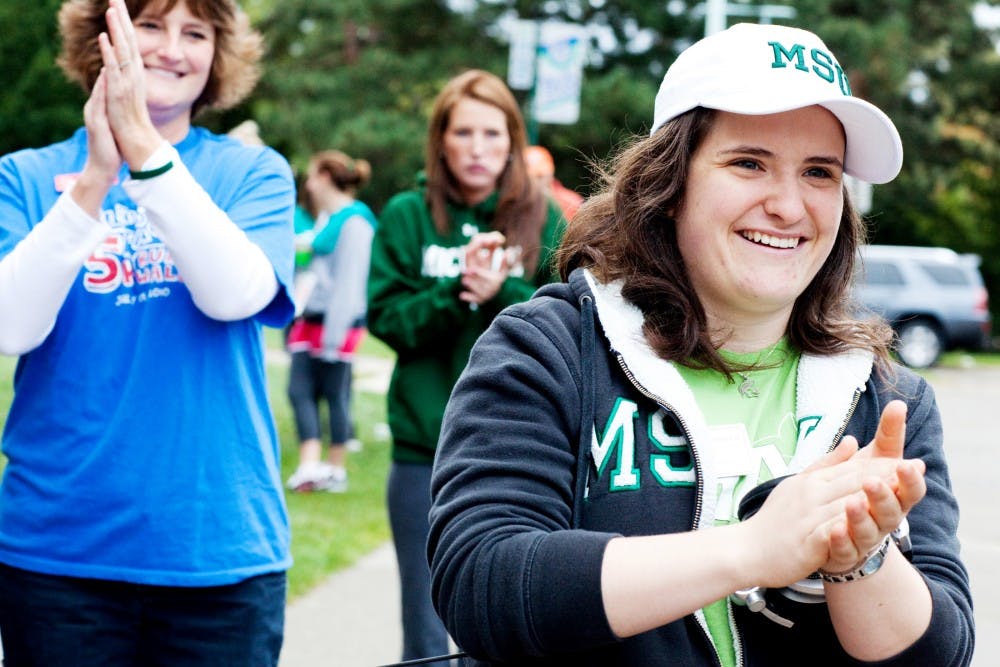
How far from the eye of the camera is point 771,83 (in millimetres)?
1783

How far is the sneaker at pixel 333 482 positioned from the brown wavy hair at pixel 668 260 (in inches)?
250

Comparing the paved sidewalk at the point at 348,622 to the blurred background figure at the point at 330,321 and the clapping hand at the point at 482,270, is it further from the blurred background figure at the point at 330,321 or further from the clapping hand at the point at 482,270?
the blurred background figure at the point at 330,321

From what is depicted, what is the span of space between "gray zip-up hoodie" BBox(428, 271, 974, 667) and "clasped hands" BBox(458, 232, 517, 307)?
1.95m

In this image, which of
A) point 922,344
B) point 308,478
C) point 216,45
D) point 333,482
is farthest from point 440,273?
point 922,344

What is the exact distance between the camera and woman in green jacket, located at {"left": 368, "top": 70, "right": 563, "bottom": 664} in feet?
13.1

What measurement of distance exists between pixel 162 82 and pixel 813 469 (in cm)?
175

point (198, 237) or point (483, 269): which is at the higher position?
point (198, 237)

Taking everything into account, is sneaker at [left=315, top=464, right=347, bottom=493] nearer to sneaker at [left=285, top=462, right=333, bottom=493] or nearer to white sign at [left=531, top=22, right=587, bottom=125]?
sneaker at [left=285, top=462, right=333, bottom=493]

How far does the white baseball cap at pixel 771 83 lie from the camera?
179 centimetres

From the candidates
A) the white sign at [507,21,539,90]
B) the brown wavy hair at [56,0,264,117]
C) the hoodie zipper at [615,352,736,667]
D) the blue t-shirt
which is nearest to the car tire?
the white sign at [507,21,539,90]

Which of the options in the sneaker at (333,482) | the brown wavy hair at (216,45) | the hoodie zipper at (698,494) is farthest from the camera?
the sneaker at (333,482)

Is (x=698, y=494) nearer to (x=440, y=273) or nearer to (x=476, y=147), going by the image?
(x=440, y=273)

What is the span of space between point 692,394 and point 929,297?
22846mm

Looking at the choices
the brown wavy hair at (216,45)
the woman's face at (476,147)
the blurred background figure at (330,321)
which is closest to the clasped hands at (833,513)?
the brown wavy hair at (216,45)
